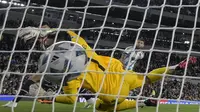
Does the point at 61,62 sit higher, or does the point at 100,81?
the point at 61,62

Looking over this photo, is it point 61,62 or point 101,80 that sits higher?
point 61,62

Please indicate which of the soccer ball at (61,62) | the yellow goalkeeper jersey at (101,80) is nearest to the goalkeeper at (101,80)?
the yellow goalkeeper jersey at (101,80)

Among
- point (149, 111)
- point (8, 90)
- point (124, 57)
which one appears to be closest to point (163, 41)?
point (8, 90)

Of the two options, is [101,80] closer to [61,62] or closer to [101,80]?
[101,80]

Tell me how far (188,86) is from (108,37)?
4837mm

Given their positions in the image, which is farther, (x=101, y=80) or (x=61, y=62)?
(x=101, y=80)

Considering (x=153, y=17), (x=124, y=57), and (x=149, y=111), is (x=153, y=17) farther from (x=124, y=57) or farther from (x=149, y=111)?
(x=124, y=57)

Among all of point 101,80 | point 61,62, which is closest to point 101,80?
point 101,80

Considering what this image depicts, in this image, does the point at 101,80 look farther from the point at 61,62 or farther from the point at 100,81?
the point at 61,62

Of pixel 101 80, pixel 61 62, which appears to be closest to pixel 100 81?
pixel 101 80

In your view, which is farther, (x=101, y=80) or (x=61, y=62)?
(x=101, y=80)

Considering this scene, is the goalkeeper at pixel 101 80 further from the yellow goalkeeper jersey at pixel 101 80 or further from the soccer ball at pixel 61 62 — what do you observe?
the soccer ball at pixel 61 62

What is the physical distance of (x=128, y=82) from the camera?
154 inches

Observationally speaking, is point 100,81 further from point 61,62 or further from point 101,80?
point 61,62
